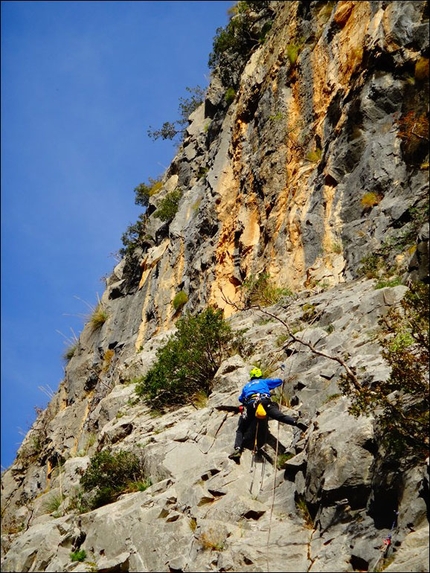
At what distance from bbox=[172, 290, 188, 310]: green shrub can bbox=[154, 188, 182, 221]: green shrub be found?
6.61m

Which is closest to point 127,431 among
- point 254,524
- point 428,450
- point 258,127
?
point 254,524

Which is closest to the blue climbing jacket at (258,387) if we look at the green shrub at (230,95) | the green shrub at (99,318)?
the green shrub at (230,95)

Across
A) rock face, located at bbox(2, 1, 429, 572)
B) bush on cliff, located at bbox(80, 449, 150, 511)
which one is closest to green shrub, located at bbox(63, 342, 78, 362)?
rock face, located at bbox(2, 1, 429, 572)

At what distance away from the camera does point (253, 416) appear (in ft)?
35.6

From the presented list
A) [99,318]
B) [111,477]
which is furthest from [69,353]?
[111,477]

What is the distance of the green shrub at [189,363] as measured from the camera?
14867mm

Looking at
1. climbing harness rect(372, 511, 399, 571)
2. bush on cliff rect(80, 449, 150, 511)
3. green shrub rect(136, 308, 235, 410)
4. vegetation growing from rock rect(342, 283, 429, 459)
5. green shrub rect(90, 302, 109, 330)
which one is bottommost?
climbing harness rect(372, 511, 399, 571)

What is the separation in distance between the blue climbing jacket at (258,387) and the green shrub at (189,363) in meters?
3.63

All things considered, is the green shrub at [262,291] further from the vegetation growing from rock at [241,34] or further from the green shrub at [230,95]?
the vegetation growing from rock at [241,34]

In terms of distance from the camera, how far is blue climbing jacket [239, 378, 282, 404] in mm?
10992

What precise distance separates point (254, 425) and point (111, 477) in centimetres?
332

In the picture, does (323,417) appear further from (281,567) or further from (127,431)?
(127,431)

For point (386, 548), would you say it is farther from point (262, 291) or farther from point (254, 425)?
point (262, 291)

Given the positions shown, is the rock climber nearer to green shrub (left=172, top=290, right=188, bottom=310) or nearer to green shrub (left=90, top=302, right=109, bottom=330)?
green shrub (left=172, top=290, right=188, bottom=310)
